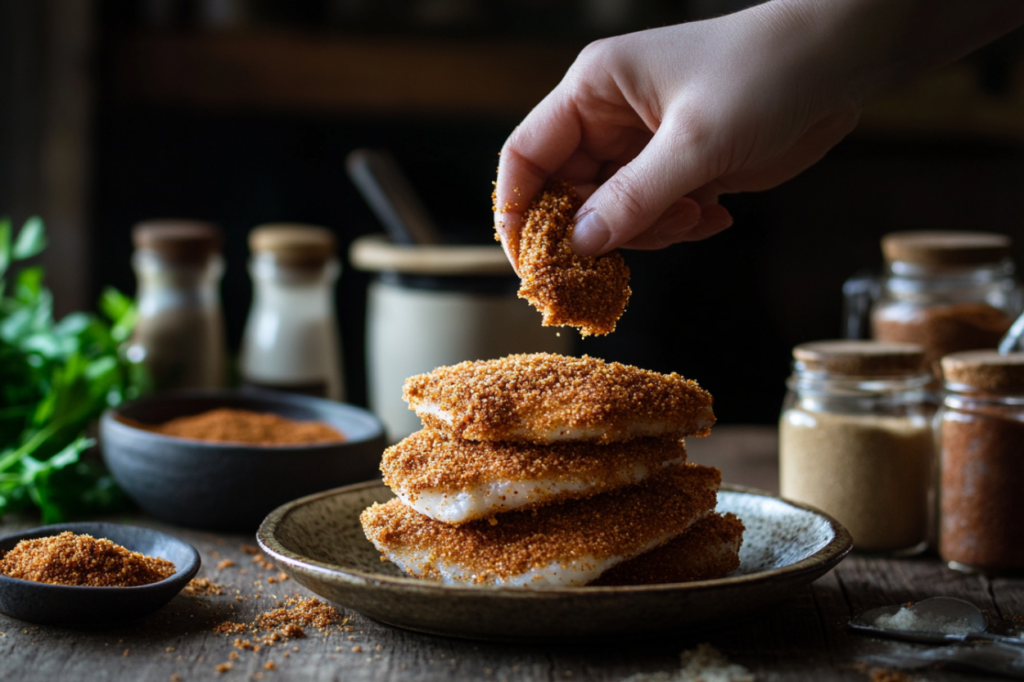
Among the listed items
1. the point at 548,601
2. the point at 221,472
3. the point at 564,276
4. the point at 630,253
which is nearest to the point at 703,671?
the point at 548,601

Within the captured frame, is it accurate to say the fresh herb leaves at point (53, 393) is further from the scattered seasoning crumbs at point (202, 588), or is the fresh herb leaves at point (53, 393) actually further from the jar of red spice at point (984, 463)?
the jar of red spice at point (984, 463)

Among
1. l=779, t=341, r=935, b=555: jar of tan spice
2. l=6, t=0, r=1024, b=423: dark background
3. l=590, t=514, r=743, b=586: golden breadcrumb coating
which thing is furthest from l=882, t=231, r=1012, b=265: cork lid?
l=6, t=0, r=1024, b=423: dark background

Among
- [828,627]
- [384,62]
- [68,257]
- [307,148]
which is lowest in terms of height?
[828,627]

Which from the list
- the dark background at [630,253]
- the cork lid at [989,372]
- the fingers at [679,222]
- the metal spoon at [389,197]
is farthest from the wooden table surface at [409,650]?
the dark background at [630,253]

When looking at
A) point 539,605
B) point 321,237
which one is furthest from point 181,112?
point 539,605

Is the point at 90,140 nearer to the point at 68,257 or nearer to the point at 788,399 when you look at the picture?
the point at 68,257

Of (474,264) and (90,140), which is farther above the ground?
(90,140)

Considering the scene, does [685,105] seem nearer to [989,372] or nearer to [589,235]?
[589,235]

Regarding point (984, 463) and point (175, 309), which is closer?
point (984, 463)
